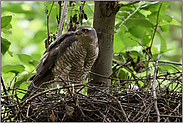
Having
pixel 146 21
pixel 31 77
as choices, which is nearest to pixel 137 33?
pixel 146 21

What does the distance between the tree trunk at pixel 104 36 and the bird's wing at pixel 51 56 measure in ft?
1.16

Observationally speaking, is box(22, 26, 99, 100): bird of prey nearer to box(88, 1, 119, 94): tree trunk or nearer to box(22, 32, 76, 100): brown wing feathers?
box(22, 32, 76, 100): brown wing feathers

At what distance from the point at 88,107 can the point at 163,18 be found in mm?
1593

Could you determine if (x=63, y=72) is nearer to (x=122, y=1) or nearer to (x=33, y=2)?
(x=33, y=2)

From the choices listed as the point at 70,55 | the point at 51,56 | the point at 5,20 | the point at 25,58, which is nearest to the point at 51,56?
the point at 51,56

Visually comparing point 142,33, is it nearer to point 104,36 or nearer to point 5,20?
point 104,36

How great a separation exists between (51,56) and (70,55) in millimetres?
244

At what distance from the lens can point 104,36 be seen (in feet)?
7.47

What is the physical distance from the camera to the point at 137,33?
262 cm

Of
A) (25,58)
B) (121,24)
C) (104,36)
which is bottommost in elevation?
(25,58)

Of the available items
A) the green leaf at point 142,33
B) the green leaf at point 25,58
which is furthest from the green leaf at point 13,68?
the green leaf at point 142,33

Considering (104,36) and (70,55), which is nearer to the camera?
(70,55)

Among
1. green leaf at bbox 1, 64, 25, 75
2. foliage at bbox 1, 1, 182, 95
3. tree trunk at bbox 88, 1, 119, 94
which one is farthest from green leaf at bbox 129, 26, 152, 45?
green leaf at bbox 1, 64, 25, 75

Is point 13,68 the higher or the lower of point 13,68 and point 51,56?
the lower
